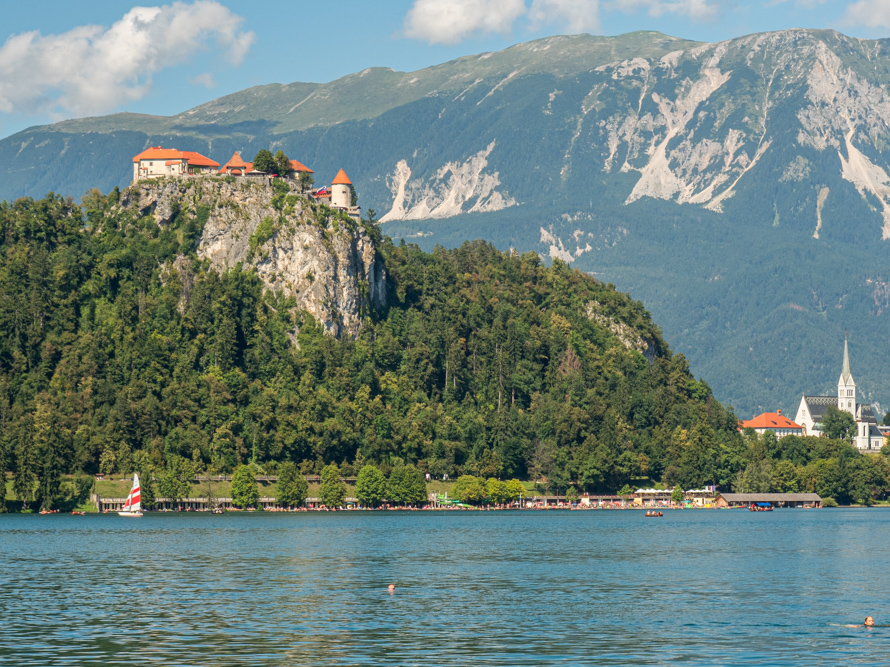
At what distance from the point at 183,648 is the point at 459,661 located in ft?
48.9

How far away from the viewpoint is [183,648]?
69.1m

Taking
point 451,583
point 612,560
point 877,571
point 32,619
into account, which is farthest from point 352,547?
point 32,619

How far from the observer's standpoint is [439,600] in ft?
300

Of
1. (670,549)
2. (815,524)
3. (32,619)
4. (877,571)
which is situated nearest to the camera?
(32,619)

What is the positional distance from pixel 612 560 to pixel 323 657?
63.7 meters

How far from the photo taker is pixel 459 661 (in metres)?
65.9

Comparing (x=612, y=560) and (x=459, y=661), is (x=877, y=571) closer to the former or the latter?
(x=612, y=560)

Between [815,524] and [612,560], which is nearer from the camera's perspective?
[612,560]

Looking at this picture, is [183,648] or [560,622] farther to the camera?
[560,622]

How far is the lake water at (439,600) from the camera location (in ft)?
225

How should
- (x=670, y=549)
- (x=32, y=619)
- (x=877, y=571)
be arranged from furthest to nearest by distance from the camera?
(x=670, y=549), (x=877, y=571), (x=32, y=619)

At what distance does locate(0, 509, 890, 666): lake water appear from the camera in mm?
68688

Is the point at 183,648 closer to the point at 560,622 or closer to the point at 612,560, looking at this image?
the point at 560,622

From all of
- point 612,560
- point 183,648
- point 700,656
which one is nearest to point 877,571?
point 612,560
